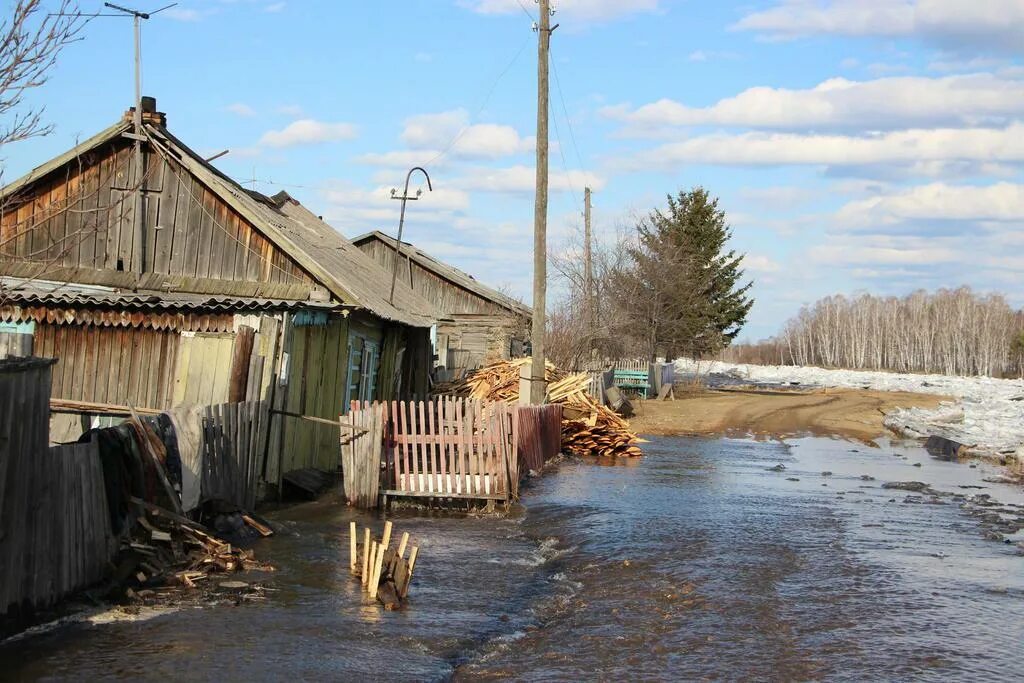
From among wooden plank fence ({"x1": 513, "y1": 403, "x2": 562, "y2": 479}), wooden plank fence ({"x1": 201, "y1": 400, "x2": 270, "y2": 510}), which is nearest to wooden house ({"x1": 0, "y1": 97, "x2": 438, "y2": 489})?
wooden plank fence ({"x1": 201, "y1": 400, "x2": 270, "y2": 510})

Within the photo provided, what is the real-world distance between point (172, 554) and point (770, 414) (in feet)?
104

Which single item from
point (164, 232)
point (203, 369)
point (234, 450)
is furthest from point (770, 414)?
point (234, 450)

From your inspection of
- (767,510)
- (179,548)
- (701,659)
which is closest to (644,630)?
(701,659)

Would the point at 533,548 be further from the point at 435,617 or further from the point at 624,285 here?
the point at 624,285

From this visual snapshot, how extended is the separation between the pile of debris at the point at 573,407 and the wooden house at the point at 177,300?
3.98 m

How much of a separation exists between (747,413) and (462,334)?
10.9 meters

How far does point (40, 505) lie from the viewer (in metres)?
7.34

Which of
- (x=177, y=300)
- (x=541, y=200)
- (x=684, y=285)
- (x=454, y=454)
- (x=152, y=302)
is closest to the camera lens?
(x=152, y=302)

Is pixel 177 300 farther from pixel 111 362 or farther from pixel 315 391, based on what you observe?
pixel 315 391

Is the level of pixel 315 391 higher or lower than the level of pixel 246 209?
lower

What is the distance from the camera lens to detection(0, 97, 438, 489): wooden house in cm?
1391

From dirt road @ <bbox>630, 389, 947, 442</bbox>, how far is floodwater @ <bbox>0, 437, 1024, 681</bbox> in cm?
1599

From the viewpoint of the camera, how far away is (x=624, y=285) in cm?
5156

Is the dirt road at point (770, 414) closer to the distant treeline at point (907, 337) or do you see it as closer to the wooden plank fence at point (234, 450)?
the wooden plank fence at point (234, 450)
